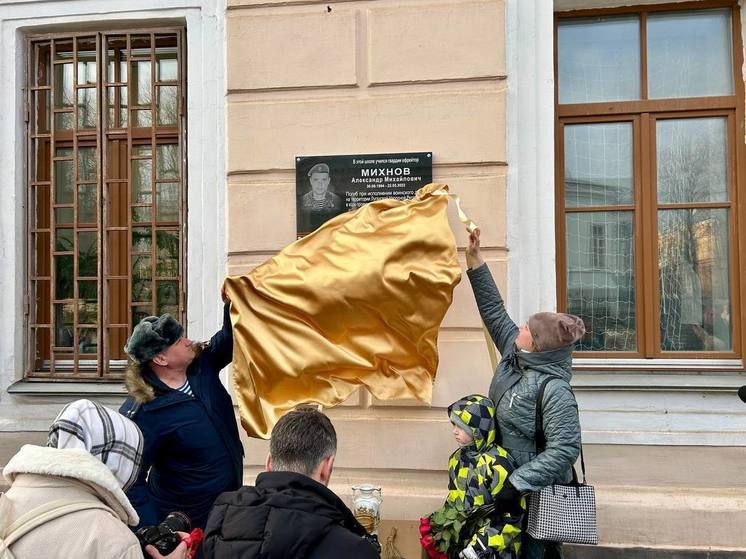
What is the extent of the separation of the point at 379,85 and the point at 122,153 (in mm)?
1776

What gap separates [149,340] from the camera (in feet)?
8.19

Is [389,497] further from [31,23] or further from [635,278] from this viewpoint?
[31,23]

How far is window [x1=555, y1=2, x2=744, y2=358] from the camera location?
12.5 feet

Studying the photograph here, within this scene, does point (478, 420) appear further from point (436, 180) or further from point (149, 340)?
point (436, 180)

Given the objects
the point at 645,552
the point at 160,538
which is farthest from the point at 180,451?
the point at 645,552

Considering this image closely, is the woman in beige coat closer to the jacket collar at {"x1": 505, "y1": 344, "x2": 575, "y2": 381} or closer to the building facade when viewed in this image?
the jacket collar at {"x1": 505, "y1": 344, "x2": 575, "y2": 381}

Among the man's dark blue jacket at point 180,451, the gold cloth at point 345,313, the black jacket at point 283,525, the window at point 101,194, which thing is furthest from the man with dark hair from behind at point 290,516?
the window at point 101,194

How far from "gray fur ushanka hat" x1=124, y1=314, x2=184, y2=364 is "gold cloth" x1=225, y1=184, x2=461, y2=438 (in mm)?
378

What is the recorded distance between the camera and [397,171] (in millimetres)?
3619

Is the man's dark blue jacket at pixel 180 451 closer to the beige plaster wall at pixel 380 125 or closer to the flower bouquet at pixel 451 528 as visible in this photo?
the flower bouquet at pixel 451 528

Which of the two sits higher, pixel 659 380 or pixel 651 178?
pixel 651 178

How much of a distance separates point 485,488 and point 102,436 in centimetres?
146

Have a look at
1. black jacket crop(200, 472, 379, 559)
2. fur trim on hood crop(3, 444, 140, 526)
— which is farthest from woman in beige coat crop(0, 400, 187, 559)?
black jacket crop(200, 472, 379, 559)

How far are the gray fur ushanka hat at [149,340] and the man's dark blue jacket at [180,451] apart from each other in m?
0.09
